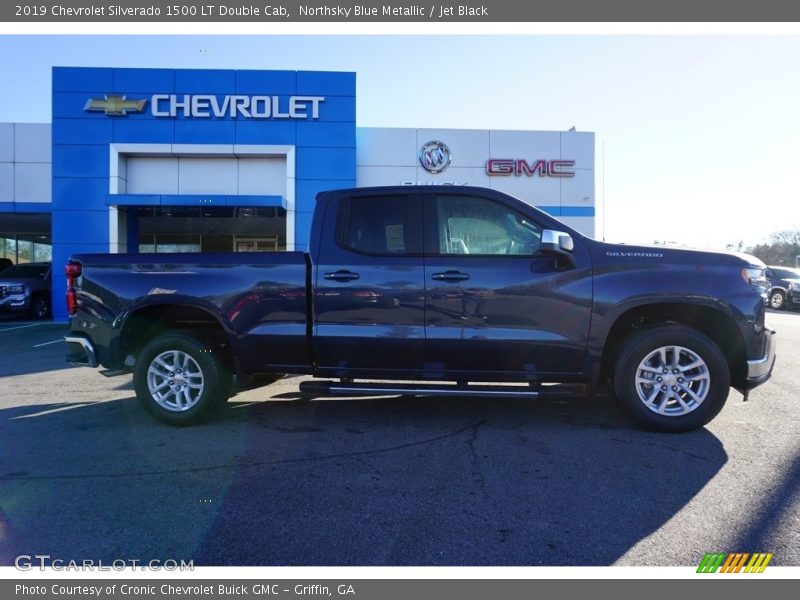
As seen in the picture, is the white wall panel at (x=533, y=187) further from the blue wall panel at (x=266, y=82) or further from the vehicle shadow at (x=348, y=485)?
the vehicle shadow at (x=348, y=485)

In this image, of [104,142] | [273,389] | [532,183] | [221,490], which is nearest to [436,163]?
[532,183]

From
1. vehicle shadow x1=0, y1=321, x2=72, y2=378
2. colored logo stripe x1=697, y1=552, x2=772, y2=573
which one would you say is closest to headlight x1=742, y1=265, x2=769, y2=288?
colored logo stripe x1=697, y1=552, x2=772, y2=573

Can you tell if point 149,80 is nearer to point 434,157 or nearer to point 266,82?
point 266,82

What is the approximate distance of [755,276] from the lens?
4.45 m

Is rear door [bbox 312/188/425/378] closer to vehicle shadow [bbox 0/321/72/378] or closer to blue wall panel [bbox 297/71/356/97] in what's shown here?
vehicle shadow [bbox 0/321/72/378]

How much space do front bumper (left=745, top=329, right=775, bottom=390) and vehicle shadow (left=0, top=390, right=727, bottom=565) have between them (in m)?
0.60

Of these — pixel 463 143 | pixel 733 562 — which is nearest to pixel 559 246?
pixel 733 562

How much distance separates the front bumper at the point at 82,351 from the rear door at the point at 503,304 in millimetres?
3186

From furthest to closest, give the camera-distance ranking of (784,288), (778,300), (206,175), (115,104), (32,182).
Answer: (778,300) < (784,288) < (32,182) < (206,175) < (115,104)

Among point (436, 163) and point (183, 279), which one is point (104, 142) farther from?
point (183, 279)

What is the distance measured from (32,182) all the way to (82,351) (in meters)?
15.3

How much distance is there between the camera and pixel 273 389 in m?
6.44

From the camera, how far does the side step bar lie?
4.43 m

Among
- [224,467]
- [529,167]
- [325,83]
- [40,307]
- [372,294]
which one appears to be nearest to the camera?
[224,467]
